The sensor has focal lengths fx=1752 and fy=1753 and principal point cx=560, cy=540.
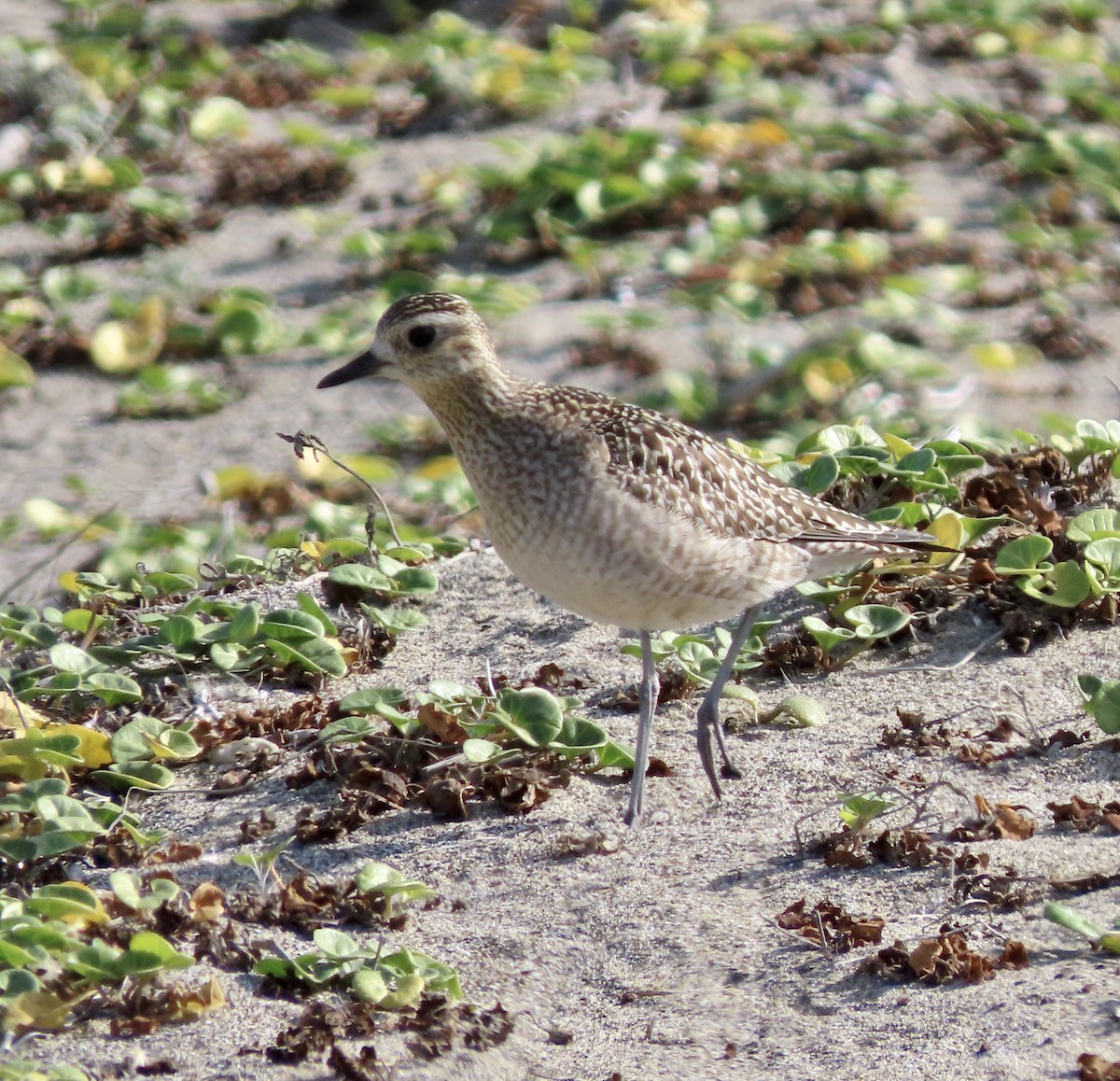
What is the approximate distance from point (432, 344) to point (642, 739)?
1.57 meters

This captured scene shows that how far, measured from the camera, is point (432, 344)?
19.8ft

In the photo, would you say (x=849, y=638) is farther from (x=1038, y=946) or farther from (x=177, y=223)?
(x=177, y=223)

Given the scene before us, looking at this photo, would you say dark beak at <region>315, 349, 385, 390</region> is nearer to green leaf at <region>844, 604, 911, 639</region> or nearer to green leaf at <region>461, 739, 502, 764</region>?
green leaf at <region>461, 739, 502, 764</region>

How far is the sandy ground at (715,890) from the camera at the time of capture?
4.37 metres

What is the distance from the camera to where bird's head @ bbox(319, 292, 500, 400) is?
19.8 ft

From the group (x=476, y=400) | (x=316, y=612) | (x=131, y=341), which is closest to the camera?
(x=476, y=400)

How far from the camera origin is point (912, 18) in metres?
13.5

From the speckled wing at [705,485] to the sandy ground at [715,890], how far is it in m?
0.52

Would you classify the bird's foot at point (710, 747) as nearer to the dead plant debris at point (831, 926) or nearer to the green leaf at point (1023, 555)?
the dead plant debris at point (831, 926)

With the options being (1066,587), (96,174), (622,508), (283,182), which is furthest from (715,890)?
(96,174)

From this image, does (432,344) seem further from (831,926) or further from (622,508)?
(831,926)

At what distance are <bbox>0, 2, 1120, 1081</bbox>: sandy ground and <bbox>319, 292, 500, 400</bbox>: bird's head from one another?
3.57 feet

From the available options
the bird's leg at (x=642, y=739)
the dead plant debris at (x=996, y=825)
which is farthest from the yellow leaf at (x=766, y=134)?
the dead plant debris at (x=996, y=825)

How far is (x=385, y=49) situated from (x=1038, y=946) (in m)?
10.4
